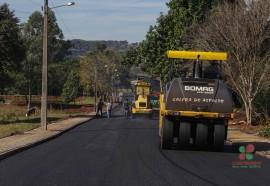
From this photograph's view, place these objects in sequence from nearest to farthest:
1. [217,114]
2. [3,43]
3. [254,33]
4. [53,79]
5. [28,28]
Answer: [217,114]
[254,33]
[3,43]
[53,79]
[28,28]

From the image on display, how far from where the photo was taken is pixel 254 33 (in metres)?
30.2

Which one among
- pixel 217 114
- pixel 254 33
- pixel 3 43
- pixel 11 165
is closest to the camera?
pixel 11 165

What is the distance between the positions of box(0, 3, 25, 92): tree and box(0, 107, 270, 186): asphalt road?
87.6 ft

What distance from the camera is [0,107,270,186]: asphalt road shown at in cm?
1083

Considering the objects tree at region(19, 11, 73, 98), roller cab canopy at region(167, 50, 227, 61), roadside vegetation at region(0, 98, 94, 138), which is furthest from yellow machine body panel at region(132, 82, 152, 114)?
roller cab canopy at region(167, 50, 227, 61)

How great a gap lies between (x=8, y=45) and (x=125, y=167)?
32446 millimetres

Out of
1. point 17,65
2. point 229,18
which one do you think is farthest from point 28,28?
point 229,18

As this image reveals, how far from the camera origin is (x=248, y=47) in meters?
30.3

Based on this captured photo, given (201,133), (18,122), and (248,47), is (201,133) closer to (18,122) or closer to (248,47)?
(248,47)

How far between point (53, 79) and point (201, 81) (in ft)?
250

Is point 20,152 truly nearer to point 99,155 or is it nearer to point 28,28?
point 99,155

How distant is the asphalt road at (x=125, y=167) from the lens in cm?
1083

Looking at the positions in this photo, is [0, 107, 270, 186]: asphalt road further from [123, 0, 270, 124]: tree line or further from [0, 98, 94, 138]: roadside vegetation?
[123, 0, 270, 124]: tree line

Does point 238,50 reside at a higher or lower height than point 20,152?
higher
